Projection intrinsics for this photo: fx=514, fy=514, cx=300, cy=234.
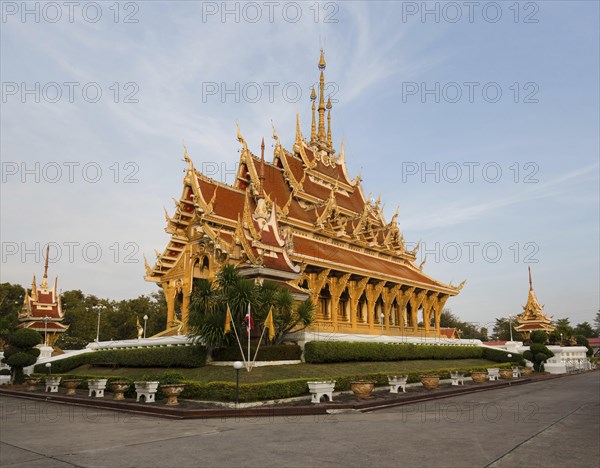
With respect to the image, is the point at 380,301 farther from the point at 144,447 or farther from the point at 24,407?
the point at 144,447

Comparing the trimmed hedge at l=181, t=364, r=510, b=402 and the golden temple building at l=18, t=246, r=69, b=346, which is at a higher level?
the golden temple building at l=18, t=246, r=69, b=346

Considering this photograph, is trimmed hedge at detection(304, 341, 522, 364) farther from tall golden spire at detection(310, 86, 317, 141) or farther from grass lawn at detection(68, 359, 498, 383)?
tall golden spire at detection(310, 86, 317, 141)

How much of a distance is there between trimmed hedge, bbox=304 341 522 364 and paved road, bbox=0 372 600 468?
199 inches

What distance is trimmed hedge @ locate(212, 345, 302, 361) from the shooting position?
16.8 metres

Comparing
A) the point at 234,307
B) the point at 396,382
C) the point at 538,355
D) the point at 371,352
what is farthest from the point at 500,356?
the point at 234,307

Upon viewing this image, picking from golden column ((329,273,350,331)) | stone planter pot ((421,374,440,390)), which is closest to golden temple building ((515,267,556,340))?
golden column ((329,273,350,331))

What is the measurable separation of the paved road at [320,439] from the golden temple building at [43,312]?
90.5 ft

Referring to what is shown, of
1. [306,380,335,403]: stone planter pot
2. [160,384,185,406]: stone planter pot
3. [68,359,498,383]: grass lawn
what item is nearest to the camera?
[160,384,185,406]: stone planter pot

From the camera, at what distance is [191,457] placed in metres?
7.37

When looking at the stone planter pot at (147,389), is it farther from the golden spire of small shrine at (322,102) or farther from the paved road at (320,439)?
the golden spire of small shrine at (322,102)

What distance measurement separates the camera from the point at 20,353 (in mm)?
21203

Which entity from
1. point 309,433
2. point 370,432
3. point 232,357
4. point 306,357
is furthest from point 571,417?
point 232,357

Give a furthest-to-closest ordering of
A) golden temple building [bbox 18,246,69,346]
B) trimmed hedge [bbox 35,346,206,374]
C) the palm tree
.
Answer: golden temple building [bbox 18,246,69,346]
trimmed hedge [bbox 35,346,206,374]
the palm tree

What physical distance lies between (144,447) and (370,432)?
4042 mm
